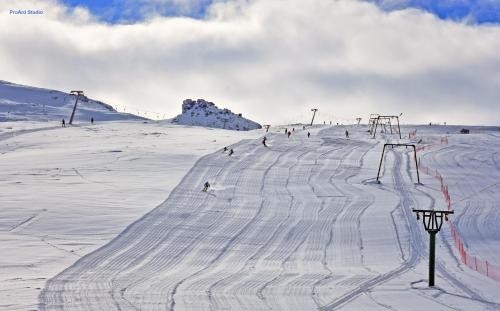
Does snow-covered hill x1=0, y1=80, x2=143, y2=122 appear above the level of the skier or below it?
above

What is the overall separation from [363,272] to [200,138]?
44504 mm

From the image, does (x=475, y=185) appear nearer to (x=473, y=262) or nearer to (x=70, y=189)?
(x=473, y=262)

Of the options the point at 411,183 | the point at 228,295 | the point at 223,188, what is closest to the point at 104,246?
the point at 228,295

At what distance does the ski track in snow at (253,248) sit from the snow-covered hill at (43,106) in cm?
7830

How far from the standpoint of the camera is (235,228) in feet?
Answer: 105

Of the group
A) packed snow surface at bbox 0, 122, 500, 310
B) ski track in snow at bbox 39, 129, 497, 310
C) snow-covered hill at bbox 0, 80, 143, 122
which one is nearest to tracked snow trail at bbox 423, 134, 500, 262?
packed snow surface at bbox 0, 122, 500, 310

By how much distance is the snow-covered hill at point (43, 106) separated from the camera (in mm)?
125188

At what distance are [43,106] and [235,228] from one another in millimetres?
118491

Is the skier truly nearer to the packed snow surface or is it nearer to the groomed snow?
the packed snow surface

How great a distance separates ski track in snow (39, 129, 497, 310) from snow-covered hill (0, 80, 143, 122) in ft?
257

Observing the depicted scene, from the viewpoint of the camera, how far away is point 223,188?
41.1m

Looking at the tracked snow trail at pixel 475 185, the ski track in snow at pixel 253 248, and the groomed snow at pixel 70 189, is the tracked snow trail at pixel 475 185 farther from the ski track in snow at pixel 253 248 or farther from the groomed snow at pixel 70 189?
the groomed snow at pixel 70 189

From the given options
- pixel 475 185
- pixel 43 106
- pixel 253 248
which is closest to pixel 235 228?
pixel 253 248

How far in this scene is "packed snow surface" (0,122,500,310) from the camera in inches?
791
